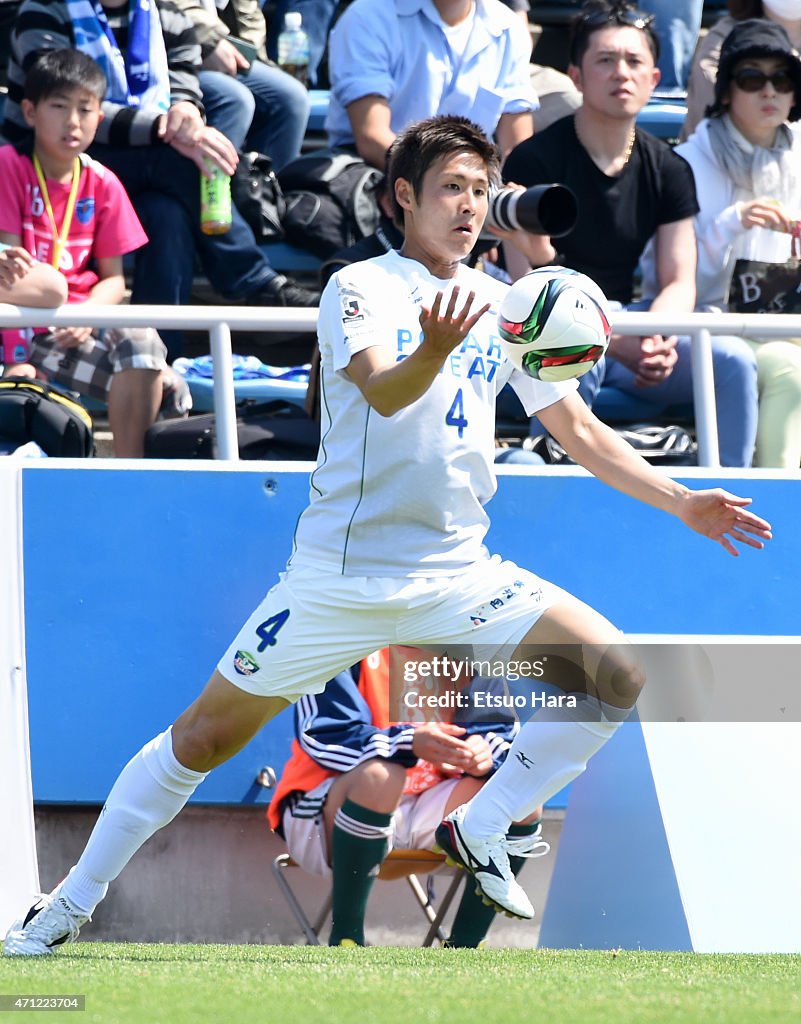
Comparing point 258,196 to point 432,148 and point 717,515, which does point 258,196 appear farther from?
point 717,515

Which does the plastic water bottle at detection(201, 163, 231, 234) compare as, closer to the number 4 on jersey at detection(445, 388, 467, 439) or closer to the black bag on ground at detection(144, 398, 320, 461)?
the black bag on ground at detection(144, 398, 320, 461)

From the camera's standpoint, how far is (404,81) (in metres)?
7.61

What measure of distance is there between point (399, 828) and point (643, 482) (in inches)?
64.6

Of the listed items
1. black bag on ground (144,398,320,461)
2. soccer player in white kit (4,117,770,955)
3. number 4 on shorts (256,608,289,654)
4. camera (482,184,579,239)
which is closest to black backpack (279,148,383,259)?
black bag on ground (144,398,320,461)

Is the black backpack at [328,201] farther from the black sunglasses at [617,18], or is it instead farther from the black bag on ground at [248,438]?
the black bag on ground at [248,438]

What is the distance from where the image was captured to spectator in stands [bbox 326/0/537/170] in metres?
7.52

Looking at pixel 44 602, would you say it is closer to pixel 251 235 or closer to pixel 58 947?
pixel 58 947

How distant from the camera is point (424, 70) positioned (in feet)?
24.9

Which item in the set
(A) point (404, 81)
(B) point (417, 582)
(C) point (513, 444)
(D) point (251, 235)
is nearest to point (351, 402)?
(B) point (417, 582)

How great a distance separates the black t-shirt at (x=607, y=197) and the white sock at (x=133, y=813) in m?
3.21

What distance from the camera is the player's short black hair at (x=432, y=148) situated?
4742 millimetres

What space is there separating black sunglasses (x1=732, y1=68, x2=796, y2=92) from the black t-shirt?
1.98 ft

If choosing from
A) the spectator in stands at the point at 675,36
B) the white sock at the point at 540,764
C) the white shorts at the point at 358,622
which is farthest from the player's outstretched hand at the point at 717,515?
the spectator in stands at the point at 675,36

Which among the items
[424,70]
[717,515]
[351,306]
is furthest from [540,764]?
[424,70]
